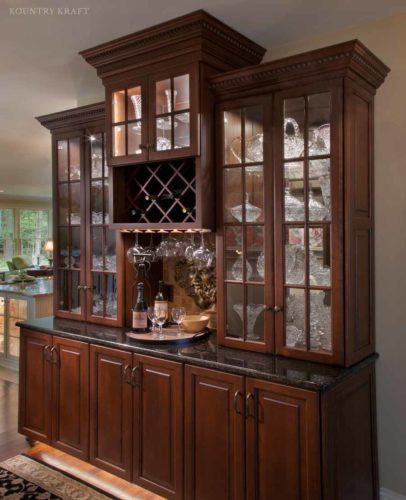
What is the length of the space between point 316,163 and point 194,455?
5.17 feet

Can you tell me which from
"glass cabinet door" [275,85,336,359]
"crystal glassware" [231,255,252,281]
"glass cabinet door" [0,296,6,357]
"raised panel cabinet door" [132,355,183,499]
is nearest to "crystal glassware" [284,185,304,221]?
"glass cabinet door" [275,85,336,359]

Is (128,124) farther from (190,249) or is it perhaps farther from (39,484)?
(39,484)

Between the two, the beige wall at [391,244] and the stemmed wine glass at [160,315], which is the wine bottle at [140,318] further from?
the beige wall at [391,244]

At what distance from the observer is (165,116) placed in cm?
261

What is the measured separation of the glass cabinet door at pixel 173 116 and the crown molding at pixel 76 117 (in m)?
0.55

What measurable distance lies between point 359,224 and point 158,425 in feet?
4.87

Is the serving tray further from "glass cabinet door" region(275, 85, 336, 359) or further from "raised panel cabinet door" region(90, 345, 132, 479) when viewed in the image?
"glass cabinet door" region(275, 85, 336, 359)

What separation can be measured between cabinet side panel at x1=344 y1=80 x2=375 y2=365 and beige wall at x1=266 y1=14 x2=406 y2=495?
0.07 m

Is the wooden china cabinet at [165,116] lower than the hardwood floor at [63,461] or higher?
higher

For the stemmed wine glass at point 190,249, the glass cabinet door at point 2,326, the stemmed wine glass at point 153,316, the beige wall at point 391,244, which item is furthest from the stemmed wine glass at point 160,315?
the glass cabinet door at point 2,326

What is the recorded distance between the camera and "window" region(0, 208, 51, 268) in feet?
39.1

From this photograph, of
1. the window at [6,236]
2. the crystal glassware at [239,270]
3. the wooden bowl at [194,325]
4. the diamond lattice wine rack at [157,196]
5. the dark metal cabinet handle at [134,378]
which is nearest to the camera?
the crystal glassware at [239,270]

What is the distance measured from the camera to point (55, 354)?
2990 mm

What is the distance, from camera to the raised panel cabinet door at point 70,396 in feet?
9.29
